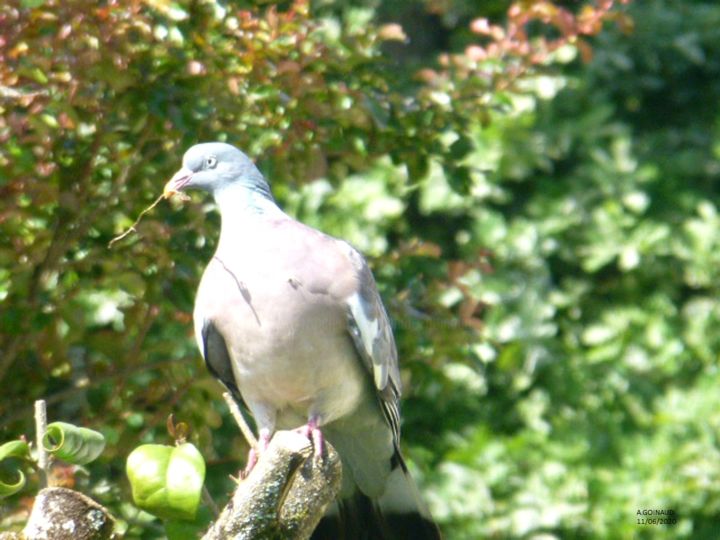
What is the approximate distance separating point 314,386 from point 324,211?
2383mm

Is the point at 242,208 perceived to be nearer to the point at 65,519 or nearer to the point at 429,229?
the point at 65,519

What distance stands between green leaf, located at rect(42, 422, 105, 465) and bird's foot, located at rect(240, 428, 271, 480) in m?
0.45

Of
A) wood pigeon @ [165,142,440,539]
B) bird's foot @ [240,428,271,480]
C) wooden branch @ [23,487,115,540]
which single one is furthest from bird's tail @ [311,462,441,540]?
wooden branch @ [23,487,115,540]

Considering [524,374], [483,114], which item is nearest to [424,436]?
[524,374]

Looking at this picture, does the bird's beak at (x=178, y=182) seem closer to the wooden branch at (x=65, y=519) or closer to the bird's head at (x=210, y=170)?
the bird's head at (x=210, y=170)

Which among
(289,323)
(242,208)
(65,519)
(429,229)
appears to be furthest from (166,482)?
(429,229)

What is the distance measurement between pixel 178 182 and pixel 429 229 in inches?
128

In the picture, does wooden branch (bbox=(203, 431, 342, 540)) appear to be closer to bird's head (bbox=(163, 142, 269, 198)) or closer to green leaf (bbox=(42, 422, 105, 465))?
green leaf (bbox=(42, 422, 105, 465))

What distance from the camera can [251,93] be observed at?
128 inches

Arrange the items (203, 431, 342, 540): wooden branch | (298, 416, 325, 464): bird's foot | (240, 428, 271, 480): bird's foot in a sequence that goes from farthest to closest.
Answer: (240, 428, 271, 480): bird's foot → (298, 416, 325, 464): bird's foot → (203, 431, 342, 540): wooden branch

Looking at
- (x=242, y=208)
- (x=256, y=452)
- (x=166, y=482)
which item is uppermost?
(x=166, y=482)

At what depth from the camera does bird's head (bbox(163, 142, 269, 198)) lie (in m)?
2.97

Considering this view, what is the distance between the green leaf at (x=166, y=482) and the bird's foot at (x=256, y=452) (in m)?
0.44

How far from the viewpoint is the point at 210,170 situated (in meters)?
2.99
